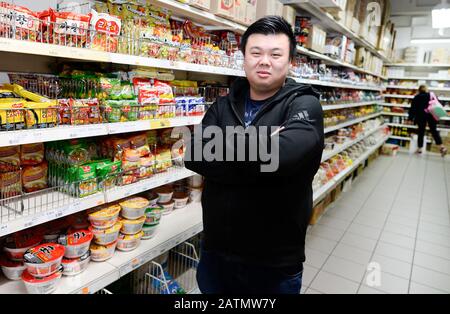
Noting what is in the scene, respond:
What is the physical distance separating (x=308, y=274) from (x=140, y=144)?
75.3 inches

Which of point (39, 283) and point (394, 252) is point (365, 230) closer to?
point (394, 252)

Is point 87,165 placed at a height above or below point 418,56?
below

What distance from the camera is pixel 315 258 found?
3.25 m

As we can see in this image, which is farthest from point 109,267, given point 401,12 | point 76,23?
point 401,12

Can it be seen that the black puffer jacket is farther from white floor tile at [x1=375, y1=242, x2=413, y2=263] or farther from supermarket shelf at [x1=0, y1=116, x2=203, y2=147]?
white floor tile at [x1=375, y1=242, x2=413, y2=263]

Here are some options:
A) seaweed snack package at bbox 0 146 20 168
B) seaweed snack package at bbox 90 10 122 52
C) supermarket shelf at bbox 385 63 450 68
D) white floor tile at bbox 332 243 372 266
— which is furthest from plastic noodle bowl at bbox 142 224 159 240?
supermarket shelf at bbox 385 63 450 68

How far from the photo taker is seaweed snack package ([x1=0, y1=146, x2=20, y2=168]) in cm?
147

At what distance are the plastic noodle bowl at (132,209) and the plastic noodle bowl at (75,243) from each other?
277 mm

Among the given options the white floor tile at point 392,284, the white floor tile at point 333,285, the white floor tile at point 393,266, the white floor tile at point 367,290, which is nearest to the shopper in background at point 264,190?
the white floor tile at point 333,285
